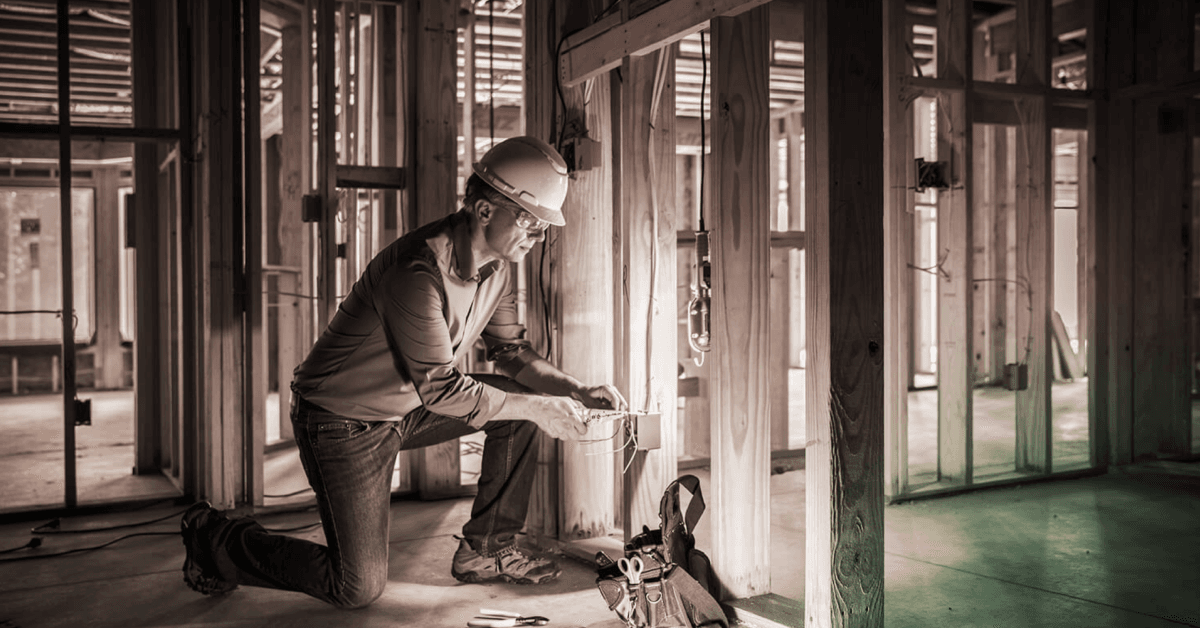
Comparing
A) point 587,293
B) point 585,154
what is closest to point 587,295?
point 587,293

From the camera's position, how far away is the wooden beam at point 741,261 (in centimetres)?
269

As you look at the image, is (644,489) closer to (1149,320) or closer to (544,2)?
(544,2)

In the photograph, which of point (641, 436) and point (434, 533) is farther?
point (434, 533)

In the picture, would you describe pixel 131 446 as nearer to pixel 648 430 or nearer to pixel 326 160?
pixel 326 160

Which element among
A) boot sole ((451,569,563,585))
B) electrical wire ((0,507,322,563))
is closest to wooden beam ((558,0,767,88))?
boot sole ((451,569,563,585))

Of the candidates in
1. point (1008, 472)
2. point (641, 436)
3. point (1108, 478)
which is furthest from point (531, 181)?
point (1108, 478)

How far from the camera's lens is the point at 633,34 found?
2.96m

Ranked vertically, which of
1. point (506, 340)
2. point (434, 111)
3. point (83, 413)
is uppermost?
point (434, 111)

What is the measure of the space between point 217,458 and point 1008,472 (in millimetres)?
4079

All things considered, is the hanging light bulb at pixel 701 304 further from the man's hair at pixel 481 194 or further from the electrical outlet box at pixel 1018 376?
the electrical outlet box at pixel 1018 376

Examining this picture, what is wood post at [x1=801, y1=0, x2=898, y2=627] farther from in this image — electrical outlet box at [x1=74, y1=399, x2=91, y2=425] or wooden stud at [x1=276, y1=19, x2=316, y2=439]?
electrical outlet box at [x1=74, y1=399, x2=91, y2=425]

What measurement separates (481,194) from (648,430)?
3.06ft

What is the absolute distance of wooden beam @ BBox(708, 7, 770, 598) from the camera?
269cm

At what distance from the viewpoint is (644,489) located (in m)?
3.15
